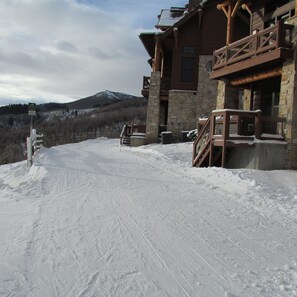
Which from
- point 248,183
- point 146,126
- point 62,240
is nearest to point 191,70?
point 146,126

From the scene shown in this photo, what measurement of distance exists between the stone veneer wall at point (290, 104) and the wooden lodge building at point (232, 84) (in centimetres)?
3

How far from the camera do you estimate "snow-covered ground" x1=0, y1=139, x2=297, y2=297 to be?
4.03 m

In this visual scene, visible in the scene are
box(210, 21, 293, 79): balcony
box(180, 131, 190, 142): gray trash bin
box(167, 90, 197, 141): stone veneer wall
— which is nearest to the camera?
box(210, 21, 293, 79): balcony

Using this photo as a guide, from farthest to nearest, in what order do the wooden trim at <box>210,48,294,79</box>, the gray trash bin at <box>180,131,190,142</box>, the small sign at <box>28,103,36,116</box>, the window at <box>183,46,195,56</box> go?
1. the window at <box>183,46,195,56</box>
2. the gray trash bin at <box>180,131,190,142</box>
3. the small sign at <box>28,103,36,116</box>
4. the wooden trim at <box>210,48,294,79</box>

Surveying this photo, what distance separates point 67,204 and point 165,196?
2187mm

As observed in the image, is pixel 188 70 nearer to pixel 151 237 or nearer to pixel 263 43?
pixel 263 43

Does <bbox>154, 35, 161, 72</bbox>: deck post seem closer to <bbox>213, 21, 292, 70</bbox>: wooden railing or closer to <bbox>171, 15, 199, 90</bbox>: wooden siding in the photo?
<bbox>171, 15, 199, 90</bbox>: wooden siding

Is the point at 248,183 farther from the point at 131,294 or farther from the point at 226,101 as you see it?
the point at 226,101

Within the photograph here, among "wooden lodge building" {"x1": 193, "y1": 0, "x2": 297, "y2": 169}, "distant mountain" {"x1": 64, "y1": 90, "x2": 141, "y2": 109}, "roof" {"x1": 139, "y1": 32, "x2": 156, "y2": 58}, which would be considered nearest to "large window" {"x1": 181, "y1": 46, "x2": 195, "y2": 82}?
"roof" {"x1": 139, "y1": 32, "x2": 156, "y2": 58}

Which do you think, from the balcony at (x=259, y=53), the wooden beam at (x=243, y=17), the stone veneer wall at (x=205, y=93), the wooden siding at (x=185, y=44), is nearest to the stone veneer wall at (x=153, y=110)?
the wooden siding at (x=185, y=44)

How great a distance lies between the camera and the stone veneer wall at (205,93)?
24.9 m

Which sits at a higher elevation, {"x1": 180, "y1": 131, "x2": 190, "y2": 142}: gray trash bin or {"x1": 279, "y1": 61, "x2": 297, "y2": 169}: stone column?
{"x1": 279, "y1": 61, "x2": 297, "y2": 169}: stone column

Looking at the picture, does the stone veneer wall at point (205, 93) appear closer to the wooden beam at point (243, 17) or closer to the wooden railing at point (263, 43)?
the wooden beam at point (243, 17)

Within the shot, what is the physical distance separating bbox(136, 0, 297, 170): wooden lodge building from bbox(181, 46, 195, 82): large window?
7 cm
